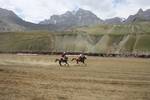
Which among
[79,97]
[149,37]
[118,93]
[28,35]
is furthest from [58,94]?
[28,35]

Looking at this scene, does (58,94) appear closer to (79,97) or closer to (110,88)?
(79,97)

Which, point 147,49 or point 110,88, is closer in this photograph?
point 110,88

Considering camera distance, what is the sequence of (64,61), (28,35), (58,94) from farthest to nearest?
(28,35)
(64,61)
(58,94)

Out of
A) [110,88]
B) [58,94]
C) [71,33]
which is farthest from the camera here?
[71,33]

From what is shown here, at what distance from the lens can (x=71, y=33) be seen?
167 m

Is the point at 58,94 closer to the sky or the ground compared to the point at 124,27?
closer to the ground

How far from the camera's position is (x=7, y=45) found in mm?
160250

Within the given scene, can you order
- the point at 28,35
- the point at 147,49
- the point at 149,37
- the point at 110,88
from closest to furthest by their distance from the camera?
the point at 110,88 → the point at 147,49 → the point at 149,37 → the point at 28,35

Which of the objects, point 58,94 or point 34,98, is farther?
point 58,94

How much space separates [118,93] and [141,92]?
4.54 ft

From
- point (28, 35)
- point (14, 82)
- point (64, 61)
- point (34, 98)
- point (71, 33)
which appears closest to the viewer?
point (34, 98)

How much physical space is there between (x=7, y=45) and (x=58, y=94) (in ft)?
469

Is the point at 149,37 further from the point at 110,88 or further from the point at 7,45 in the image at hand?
the point at 110,88

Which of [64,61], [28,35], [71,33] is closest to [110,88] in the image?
[64,61]
